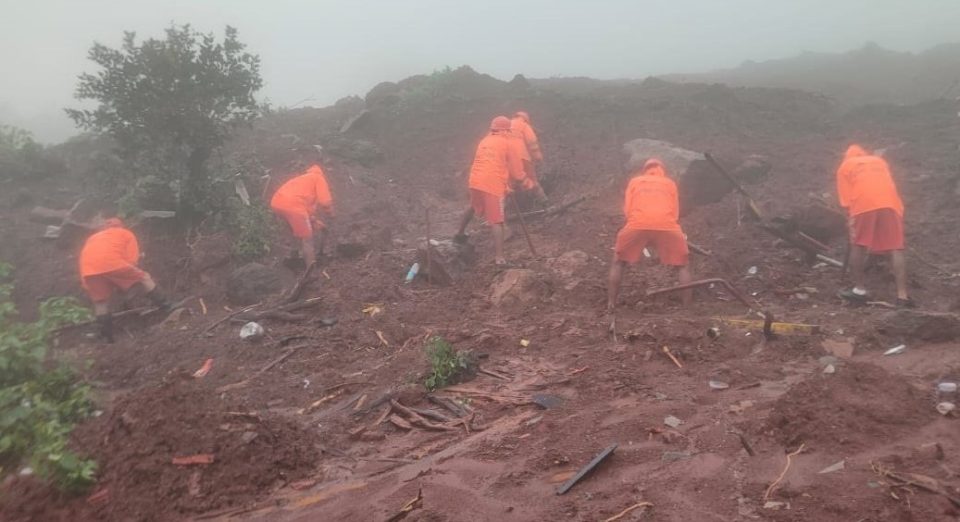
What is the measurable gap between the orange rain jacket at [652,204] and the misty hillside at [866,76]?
43.5ft

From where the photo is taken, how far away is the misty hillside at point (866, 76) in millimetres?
17672

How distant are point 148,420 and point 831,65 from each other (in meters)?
30.6

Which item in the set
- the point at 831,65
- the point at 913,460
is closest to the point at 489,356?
the point at 913,460

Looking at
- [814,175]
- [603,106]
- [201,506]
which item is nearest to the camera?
[201,506]

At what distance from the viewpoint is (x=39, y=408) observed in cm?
373

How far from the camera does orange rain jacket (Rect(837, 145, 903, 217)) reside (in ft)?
19.5

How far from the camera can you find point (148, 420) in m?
3.66

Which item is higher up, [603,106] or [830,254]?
[603,106]

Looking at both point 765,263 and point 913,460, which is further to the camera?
point 765,263

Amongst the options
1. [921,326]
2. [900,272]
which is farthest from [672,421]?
[900,272]

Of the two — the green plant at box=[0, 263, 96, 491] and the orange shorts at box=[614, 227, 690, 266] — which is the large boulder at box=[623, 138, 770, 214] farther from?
the green plant at box=[0, 263, 96, 491]

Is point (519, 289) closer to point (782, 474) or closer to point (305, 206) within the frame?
point (305, 206)

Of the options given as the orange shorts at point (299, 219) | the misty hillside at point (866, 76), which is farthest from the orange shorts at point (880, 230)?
the misty hillside at point (866, 76)

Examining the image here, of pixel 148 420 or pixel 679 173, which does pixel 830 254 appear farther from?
pixel 148 420
